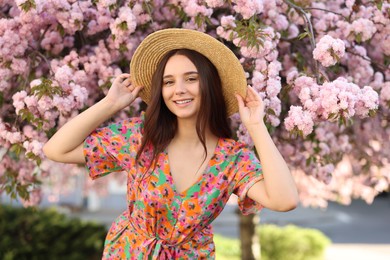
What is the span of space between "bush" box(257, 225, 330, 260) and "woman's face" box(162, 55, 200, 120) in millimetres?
7085

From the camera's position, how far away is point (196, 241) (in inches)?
121

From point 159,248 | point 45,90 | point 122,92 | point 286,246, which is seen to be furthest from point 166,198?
→ point 286,246

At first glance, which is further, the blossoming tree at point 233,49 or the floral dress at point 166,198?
the blossoming tree at point 233,49

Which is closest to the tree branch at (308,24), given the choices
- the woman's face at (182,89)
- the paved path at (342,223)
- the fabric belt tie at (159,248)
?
the woman's face at (182,89)

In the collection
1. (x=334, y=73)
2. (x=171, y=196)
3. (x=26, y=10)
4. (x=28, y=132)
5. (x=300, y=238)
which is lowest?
(x=300, y=238)

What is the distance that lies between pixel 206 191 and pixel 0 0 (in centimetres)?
182

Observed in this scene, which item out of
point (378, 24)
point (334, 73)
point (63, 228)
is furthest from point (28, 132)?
point (63, 228)

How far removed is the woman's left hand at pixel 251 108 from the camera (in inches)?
117

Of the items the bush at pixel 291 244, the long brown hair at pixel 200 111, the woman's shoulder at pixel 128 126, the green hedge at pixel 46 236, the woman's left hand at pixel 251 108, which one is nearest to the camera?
the woman's left hand at pixel 251 108

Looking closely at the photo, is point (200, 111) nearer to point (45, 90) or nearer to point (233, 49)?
point (45, 90)

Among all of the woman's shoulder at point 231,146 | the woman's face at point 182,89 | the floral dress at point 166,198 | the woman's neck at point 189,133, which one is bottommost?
the floral dress at point 166,198

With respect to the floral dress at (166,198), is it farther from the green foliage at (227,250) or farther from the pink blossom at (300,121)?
the green foliage at (227,250)

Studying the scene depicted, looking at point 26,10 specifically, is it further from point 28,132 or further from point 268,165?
point 268,165

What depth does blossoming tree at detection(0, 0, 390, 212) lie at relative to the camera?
3.45 metres
